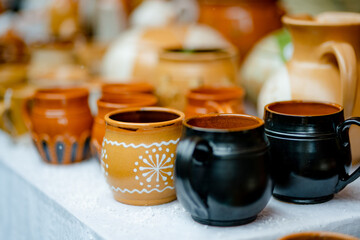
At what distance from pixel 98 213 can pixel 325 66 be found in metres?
0.43

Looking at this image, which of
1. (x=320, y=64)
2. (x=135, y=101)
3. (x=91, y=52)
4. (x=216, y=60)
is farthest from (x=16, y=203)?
(x=91, y=52)

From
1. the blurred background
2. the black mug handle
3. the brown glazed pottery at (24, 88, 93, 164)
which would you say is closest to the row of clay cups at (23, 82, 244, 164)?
the brown glazed pottery at (24, 88, 93, 164)

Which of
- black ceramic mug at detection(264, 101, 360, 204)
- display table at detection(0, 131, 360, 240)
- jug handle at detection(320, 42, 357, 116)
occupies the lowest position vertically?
display table at detection(0, 131, 360, 240)

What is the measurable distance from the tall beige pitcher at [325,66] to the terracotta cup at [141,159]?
232 mm

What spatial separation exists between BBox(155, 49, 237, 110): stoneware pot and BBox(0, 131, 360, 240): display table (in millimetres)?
198

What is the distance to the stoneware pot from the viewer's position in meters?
0.97

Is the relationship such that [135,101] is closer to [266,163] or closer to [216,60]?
[216,60]

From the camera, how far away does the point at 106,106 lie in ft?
2.72

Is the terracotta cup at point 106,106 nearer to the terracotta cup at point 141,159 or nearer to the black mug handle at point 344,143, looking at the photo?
the terracotta cup at point 141,159

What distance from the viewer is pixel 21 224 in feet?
2.94

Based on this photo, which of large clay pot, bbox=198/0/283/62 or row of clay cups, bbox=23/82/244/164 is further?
large clay pot, bbox=198/0/283/62

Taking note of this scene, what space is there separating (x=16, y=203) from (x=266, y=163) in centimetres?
52

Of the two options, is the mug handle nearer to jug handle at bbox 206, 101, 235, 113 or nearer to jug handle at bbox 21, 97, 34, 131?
jug handle at bbox 206, 101, 235, 113

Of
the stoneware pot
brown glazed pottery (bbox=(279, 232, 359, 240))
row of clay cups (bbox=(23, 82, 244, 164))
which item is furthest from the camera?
the stoneware pot
